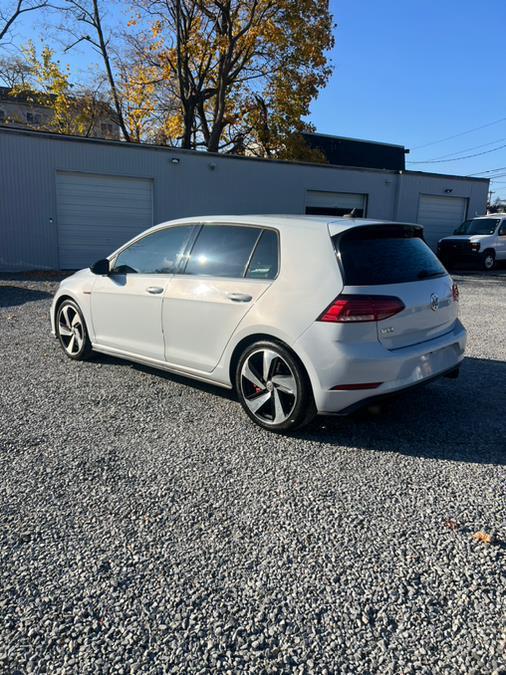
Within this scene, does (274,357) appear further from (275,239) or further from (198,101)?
(198,101)

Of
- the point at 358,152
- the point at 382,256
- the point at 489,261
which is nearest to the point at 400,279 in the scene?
the point at 382,256

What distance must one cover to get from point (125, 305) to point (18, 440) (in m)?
1.74

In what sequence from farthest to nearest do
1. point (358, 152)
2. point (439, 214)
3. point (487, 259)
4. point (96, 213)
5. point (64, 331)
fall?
point (358, 152), point (439, 214), point (487, 259), point (96, 213), point (64, 331)

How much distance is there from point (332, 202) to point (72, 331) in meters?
16.1

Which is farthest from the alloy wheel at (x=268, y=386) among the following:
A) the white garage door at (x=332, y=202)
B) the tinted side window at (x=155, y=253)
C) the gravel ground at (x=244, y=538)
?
the white garage door at (x=332, y=202)

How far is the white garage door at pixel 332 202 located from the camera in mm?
19750

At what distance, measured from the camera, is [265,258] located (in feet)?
13.3

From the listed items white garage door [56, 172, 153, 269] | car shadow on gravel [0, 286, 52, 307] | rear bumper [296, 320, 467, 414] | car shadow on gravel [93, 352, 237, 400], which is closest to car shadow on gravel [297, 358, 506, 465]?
rear bumper [296, 320, 467, 414]

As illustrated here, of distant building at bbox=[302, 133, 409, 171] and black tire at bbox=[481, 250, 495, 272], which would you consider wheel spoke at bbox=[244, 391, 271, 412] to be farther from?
distant building at bbox=[302, 133, 409, 171]

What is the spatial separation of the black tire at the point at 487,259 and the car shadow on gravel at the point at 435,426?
585 inches

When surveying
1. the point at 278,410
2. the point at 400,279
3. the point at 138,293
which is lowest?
the point at 278,410

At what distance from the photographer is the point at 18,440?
376 centimetres

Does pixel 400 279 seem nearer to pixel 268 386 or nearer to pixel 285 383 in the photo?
pixel 285 383

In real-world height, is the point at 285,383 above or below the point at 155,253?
below
